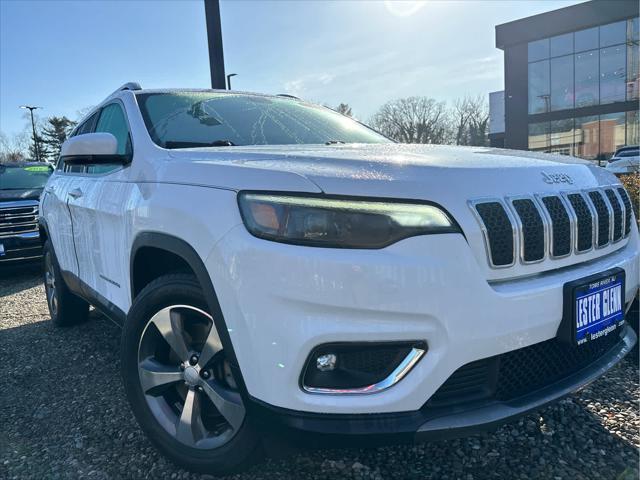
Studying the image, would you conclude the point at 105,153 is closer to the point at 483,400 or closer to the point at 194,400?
the point at 194,400

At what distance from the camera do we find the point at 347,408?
5.25ft

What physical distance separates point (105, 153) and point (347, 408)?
1.71m

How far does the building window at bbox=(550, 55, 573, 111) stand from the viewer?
2955 centimetres

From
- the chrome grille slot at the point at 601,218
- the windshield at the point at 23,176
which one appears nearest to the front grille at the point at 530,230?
the chrome grille slot at the point at 601,218

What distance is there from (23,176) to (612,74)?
29368mm

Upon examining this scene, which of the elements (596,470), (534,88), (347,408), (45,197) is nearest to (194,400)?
(347,408)

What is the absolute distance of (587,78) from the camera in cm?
2891

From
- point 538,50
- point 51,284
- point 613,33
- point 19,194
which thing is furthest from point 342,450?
point 538,50

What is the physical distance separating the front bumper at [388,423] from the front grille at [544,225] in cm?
48

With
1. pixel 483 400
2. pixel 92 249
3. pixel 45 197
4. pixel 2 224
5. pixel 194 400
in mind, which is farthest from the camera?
pixel 2 224

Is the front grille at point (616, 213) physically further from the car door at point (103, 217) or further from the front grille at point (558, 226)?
the car door at point (103, 217)

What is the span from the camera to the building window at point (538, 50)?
30325 mm

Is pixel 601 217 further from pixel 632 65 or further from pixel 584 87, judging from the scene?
pixel 584 87

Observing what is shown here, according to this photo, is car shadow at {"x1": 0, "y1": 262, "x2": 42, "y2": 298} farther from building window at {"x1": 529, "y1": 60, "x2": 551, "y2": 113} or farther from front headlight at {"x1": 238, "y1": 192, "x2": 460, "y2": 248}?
building window at {"x1": 529, "y1": 60, "x2": 551, "y2": 113}
